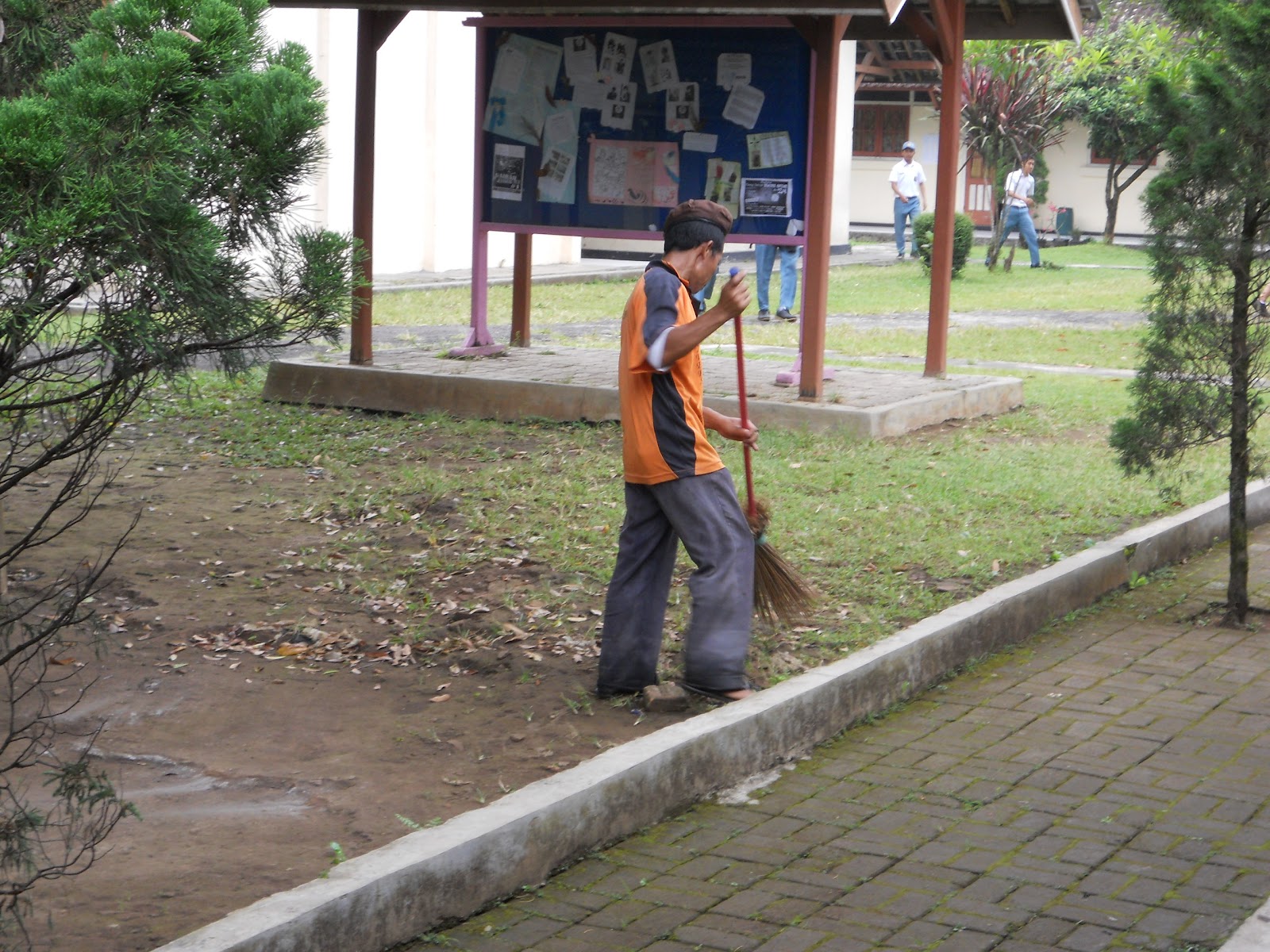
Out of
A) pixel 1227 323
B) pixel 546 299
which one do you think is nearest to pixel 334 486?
pixel 1227 323

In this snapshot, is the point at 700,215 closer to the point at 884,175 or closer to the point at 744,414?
the point at 744,414

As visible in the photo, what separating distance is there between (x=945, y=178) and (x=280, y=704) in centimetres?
791

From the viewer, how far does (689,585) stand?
17.1ft

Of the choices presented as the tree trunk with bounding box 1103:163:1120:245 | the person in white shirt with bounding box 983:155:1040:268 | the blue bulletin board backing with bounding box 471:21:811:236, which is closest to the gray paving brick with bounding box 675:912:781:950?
the blue bulletin board backing with bounding box 471:21:811:236

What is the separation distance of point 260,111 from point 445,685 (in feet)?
9.11

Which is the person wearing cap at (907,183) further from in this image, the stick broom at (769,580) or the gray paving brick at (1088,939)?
the gray paving brick at (1088,939)

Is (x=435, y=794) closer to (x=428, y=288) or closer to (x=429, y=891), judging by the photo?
(x=429, y=891)

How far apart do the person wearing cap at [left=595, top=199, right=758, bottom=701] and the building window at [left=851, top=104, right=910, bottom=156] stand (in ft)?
124

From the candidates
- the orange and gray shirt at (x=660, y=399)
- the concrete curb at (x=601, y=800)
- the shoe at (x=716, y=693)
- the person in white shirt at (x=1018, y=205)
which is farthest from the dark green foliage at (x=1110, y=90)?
the shoe at (x=716, y=693)

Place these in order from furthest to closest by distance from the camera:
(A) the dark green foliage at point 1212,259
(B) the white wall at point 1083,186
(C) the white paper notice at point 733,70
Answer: (B) the white wall at point 1083,186 < (C) the white paper notice at point 733,70 < (A) the dark green foliage at point 1212,259

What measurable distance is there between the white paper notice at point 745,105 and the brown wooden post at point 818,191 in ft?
1.32

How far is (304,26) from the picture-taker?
20.3 metres

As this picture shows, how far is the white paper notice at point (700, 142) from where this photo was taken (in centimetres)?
1077

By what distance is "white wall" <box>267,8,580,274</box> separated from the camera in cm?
2136
